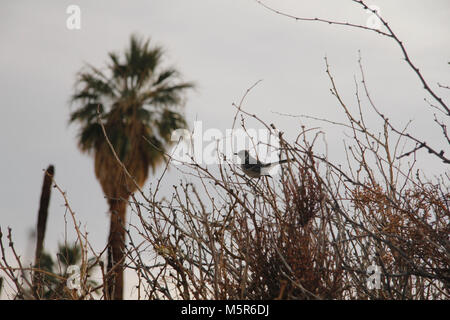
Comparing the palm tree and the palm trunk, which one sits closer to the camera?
the palm trunk

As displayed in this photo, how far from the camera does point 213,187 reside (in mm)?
2244

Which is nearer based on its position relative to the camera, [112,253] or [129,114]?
[112,253]

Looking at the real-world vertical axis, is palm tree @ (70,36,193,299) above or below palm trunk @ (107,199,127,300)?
above

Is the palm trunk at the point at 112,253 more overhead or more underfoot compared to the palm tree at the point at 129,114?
more underfoot

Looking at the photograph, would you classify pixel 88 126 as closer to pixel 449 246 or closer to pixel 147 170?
pixel 147 170

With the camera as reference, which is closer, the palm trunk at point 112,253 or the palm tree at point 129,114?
the palm trunk at point 112,253

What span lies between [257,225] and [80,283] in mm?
695
